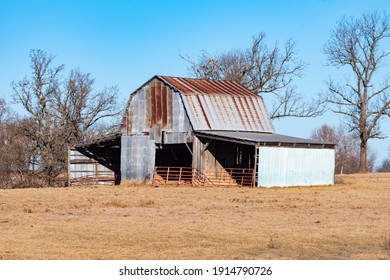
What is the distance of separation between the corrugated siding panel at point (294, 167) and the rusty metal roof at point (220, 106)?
211 inches

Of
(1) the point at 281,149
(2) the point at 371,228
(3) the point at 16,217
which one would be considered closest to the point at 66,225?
(3) the point at 16,217

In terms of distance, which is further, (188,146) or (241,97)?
(241,97)

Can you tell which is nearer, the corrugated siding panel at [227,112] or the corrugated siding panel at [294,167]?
the corrugated siding panel at [294,167]

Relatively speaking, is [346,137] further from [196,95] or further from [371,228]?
[371,228]

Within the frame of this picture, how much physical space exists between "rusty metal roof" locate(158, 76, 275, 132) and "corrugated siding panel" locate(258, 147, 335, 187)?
17.6ft

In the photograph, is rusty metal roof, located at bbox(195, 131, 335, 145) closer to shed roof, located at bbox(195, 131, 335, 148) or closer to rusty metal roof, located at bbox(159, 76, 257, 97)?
shed roof, located at bbox(195, 131, 335, 148)

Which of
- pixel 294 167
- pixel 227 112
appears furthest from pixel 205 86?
pixel 294 167

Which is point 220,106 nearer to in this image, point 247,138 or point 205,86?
point 205,86

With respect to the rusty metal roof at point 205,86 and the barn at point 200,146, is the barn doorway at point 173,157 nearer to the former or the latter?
the barn at point 200,146

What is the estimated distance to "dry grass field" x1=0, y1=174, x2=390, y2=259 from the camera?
16.0m

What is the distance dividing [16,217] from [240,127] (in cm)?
Result: 2595

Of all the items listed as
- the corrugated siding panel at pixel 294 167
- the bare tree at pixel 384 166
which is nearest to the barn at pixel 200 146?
the corrugated siding panel at pixel 294 167

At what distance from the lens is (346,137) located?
13888 centimetres

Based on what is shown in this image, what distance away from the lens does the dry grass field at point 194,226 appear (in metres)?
16.0
